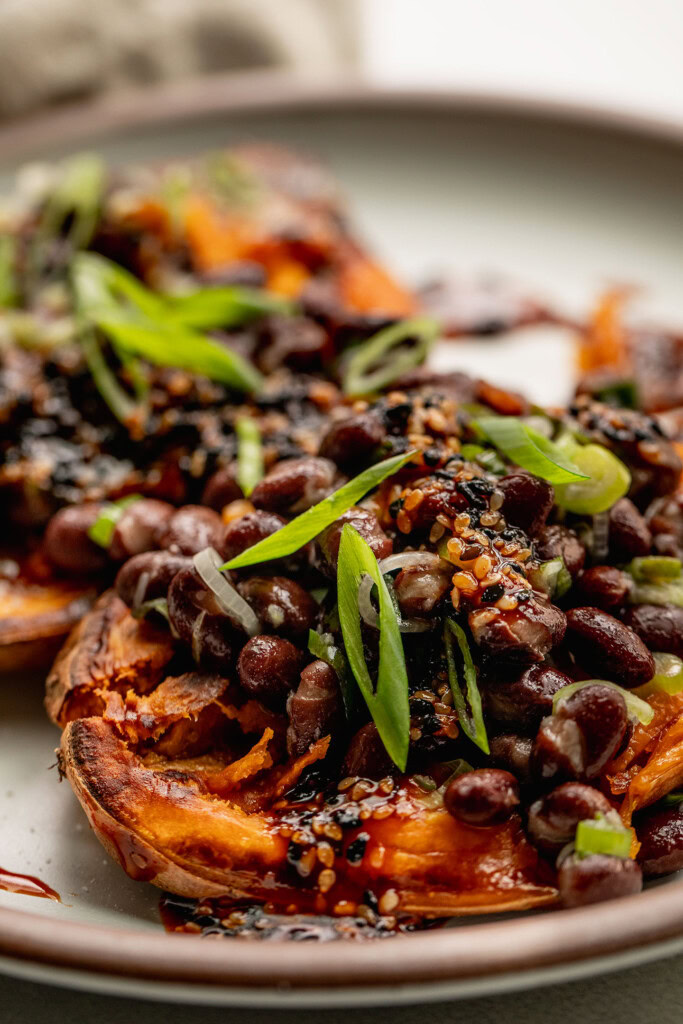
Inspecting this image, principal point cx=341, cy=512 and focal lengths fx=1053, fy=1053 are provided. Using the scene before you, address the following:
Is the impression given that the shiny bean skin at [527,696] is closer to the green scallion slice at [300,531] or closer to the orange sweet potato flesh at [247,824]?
the orange sweet potato flesh at [247,824]

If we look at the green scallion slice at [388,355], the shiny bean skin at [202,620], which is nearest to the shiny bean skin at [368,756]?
the shiny bean skin at [202,620]

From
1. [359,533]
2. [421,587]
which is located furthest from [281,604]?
[421,587]

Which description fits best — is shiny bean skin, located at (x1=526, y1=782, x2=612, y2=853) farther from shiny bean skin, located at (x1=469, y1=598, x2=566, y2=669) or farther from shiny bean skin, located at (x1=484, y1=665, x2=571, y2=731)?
shiny bean skin, located at (x1=469, y1=598, x2=566, y2=669)

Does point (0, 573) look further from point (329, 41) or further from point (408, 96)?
point (329, 41)

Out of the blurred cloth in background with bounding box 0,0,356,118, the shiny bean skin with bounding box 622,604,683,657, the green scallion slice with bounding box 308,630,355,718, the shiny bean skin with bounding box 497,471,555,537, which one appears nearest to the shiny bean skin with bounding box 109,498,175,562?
the green scallion slice with bounding box 308,630,355,718

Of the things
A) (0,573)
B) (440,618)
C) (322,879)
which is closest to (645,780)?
(440,618)

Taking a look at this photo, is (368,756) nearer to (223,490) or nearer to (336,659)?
(336,659)
